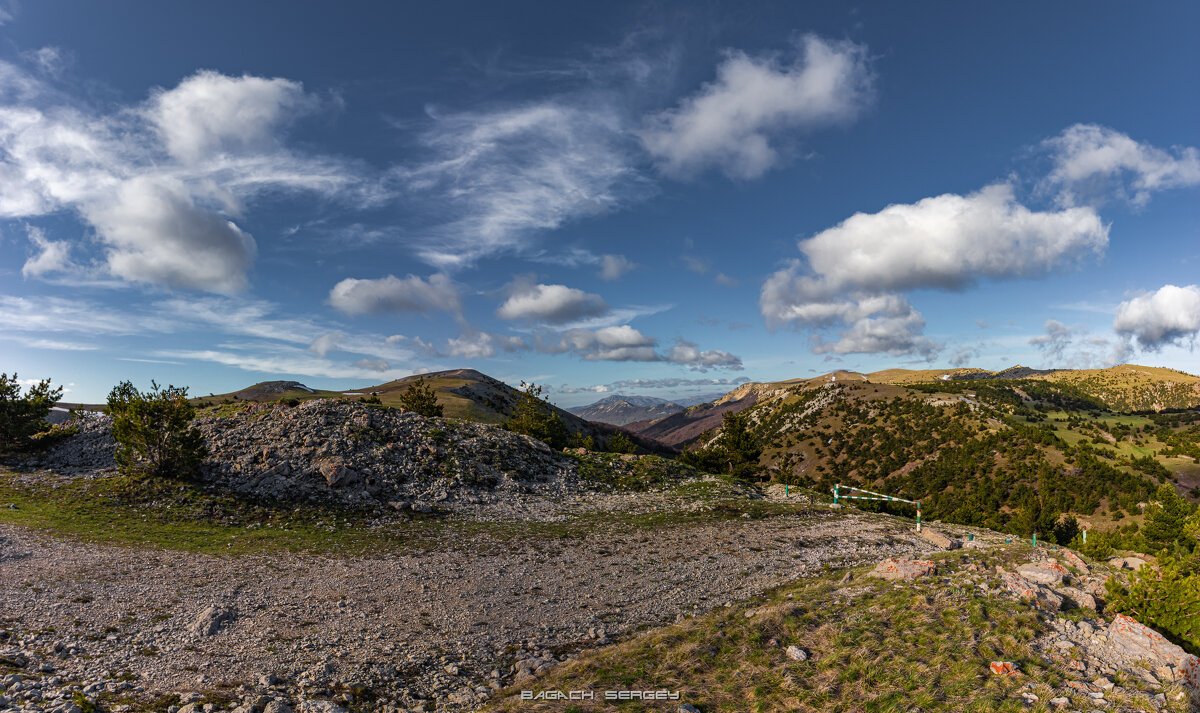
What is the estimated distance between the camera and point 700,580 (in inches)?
654

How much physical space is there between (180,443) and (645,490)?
28.0 metres

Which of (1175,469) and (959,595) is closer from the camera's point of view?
(959,595)

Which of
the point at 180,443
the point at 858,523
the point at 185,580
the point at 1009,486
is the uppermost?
the point at 180,443

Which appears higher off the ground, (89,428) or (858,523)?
(89,428)

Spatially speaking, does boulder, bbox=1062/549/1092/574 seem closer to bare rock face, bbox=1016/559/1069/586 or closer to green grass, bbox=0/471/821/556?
bare rock face, bbox=1016/559/1069/586

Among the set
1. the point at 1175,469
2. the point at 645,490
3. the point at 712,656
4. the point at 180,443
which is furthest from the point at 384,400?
the point at 1175,469

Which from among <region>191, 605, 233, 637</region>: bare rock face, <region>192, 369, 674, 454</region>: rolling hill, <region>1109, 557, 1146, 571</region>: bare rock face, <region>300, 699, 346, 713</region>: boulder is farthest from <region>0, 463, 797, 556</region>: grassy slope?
<region>192, 369, 674, 454</region>: rolling hill

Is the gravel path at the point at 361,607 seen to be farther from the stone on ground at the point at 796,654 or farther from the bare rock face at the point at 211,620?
the stone on ground at the point at 796,654

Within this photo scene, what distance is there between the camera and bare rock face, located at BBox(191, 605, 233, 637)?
11461mm

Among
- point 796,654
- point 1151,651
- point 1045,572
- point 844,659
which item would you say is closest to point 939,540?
point 1045,572

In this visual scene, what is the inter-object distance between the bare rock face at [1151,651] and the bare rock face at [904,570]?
4551mm

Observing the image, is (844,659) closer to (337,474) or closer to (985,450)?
(337,474)

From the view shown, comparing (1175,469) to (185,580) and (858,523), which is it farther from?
(185,580)

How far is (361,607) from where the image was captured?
1360 cm
